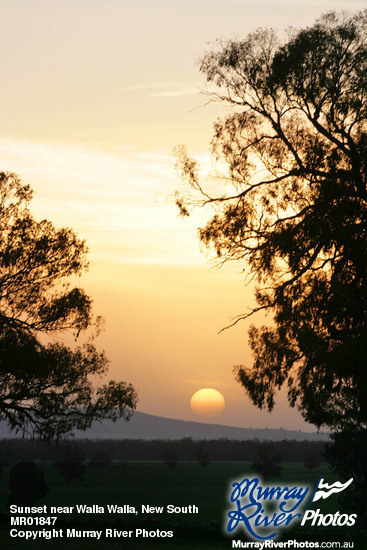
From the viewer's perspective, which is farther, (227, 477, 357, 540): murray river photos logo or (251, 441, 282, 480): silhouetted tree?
(251, 441, 282, 480): silhouetted tree

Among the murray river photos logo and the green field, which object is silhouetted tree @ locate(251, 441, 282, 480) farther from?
the murray river photos logo

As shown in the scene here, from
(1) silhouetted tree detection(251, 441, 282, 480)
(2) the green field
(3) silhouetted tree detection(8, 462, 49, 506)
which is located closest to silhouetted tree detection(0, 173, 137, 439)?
(2) the green field

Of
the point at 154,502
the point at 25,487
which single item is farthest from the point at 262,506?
the point at 154,502

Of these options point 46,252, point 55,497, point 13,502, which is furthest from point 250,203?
point 55,497

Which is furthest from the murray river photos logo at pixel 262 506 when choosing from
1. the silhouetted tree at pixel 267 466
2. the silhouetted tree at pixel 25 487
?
the silhouetted tree at pixel 267 466

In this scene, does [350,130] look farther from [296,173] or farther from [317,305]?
[317,305]

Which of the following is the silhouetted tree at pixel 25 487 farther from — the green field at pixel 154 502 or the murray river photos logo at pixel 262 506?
the murray river photos logo at pixel 262 506

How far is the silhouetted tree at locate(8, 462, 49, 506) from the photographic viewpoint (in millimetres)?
96250

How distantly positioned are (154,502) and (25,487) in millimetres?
39726

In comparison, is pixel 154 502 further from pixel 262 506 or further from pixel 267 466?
pixel 262 506

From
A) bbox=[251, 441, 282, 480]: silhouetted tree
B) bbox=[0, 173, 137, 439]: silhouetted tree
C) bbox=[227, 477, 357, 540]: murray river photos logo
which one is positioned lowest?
bbox=[227, 477, 357, 540]: murray river photos logo

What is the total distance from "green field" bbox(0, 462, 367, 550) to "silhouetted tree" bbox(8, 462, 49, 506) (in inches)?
252

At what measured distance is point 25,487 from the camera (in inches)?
3834

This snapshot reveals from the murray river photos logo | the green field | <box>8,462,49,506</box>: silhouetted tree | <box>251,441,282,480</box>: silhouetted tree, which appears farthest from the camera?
<box>251,441,282,480</box>: silhouetted tree
